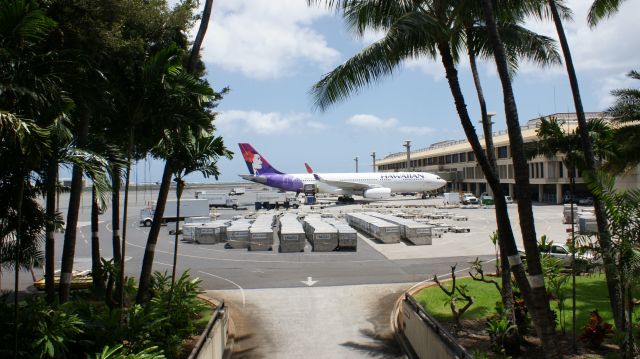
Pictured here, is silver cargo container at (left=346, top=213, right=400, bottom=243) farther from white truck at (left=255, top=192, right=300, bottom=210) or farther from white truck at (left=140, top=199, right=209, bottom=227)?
white truck at (left=255, top=192, right=300, bottom=210)

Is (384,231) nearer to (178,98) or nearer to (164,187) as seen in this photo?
(164,187)

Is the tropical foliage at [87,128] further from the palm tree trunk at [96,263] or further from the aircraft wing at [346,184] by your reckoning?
the aircraft wing at [346,184]

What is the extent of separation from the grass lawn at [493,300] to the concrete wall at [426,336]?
5.10ft

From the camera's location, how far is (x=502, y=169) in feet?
250

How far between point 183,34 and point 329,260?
13879mm

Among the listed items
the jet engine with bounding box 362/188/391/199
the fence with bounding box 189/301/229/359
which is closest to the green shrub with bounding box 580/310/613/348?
the fence with bounding box 189/301/229/359

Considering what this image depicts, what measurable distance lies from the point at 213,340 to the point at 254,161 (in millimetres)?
62494

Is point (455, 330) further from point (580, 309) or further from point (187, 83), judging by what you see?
point (187, 83)

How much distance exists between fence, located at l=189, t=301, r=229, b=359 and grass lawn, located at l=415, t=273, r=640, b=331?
602 centimetres

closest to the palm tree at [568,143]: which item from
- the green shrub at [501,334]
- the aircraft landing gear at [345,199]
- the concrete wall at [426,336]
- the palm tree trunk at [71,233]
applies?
the green shrub at [501,334]

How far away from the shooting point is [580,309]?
14312 millimetres

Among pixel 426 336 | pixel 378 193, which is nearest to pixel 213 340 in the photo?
pixel 426 336

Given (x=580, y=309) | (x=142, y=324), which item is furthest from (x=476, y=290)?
(x=142, y=324)

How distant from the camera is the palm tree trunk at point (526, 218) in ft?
27.1
